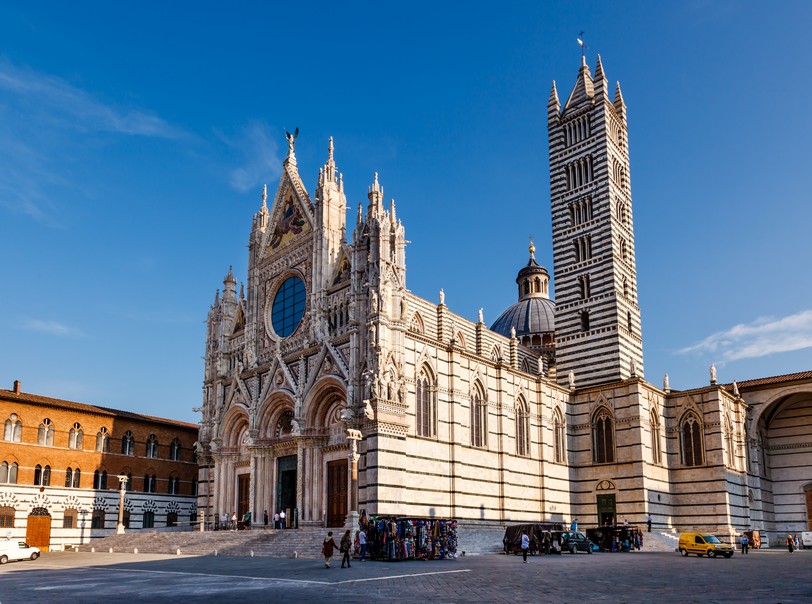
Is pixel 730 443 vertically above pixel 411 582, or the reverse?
pixel 730 443

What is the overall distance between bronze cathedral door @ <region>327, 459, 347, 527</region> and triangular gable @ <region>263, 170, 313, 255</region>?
13.0 metres

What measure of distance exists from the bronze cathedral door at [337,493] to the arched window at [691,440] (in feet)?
71.5

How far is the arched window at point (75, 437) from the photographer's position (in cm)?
4500

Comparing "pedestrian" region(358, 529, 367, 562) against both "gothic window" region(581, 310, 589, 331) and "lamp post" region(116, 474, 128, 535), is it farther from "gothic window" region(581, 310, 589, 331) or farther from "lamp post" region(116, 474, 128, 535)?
"gothic window" region(581, 310, 589, 331)

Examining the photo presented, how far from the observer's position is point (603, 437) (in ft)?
149

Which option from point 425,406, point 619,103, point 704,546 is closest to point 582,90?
point 619,103

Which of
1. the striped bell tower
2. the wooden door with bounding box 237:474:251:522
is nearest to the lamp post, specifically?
the wooden door with bounding box 237:474:251:522

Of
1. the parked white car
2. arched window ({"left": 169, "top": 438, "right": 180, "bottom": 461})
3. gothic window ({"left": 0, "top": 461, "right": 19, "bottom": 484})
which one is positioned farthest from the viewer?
arched window ({"left": 169, "top": 438, "right": 180, "bottom": 461})

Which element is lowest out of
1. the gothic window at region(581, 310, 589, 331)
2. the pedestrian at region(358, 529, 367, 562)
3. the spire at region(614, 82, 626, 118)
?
the pedestrian at region(358, 529, 367, 562)

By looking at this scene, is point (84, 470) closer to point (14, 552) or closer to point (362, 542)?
point (14, 552)

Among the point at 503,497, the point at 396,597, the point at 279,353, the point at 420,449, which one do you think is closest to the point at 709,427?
the point at 503,497

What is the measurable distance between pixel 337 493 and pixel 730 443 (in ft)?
80.1

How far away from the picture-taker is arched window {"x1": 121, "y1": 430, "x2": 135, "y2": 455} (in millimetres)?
48094

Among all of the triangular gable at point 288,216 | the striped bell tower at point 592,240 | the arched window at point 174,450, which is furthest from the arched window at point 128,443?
the striped bell tower at point 592,240
